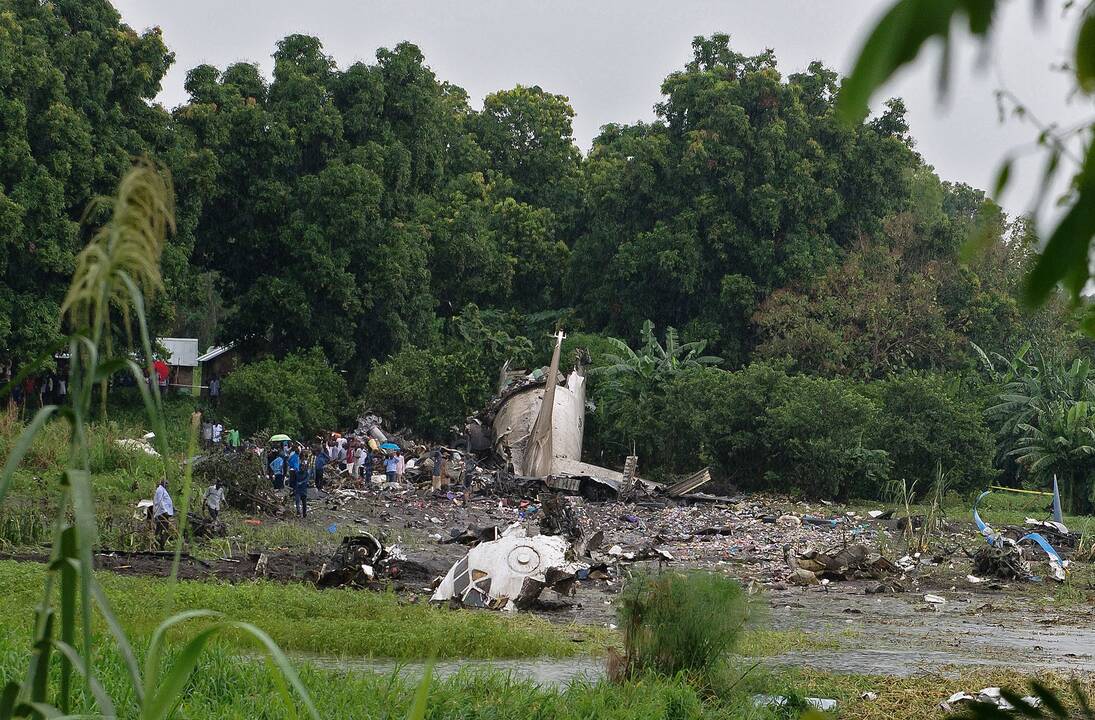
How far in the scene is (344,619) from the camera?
10383 millimetres

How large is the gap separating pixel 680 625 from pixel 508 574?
509 cm

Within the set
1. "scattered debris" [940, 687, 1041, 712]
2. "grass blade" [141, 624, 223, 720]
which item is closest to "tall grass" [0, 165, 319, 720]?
"grass blade" [141, 624, 223, 720]

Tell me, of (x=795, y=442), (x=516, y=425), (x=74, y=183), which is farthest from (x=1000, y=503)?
(x=74, y=183)

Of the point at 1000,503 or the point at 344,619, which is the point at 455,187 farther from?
the point at 344,619

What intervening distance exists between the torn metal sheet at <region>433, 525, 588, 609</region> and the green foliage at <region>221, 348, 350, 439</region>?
15.2 meters

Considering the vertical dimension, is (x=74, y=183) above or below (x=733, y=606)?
above

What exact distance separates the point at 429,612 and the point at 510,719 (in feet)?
16.2

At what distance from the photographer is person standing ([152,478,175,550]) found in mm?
15016

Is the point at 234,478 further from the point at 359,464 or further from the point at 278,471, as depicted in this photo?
the point at 359,464

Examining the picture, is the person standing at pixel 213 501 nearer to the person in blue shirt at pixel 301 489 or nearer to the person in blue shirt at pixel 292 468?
the person in blue shirt at pixel 301 489

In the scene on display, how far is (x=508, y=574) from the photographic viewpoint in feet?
41.9

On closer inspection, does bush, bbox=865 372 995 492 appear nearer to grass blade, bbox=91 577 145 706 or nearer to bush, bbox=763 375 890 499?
bush, bbox=763 375 890 499

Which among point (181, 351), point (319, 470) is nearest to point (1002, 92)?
point (319, 470)

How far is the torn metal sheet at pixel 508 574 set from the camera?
41.2 ft
